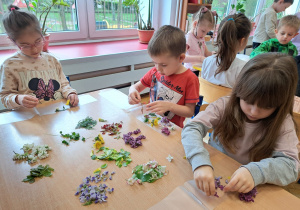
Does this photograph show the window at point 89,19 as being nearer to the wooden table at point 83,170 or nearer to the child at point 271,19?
the wooden table at point 83,170

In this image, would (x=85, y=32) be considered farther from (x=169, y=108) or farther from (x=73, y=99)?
(x=169, y=108)

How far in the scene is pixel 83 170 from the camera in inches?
26.9

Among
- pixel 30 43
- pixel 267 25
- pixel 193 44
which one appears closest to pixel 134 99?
pixel 30 43

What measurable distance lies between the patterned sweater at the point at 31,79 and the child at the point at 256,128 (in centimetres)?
86

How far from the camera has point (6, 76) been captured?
117 cm

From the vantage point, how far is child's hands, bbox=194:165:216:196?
604 millimetres

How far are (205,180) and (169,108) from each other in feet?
Result: 1.64

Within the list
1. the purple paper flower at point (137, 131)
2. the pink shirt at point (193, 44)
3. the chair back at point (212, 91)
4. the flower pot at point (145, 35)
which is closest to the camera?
the purple paper flower at point (137, 131)

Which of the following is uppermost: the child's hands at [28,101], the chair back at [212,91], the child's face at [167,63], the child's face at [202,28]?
the child's face at [202,28]

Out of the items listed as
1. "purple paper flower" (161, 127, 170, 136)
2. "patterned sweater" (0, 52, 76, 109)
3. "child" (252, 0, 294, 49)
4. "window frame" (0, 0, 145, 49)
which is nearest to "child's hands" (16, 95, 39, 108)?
"patterned sweater" (0, 52, 76, 109)

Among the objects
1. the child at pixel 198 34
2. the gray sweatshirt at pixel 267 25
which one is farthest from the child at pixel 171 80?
the gray sweatshirt at pixel 267 25

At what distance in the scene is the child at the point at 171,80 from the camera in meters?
1.09

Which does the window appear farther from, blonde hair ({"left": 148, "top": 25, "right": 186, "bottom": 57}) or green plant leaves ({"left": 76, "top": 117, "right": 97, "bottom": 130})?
green plant leaves ({"left": 76, "top": 117, "right": 97, "bottom": 130})

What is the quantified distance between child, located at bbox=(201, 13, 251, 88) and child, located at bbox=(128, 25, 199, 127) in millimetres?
470
